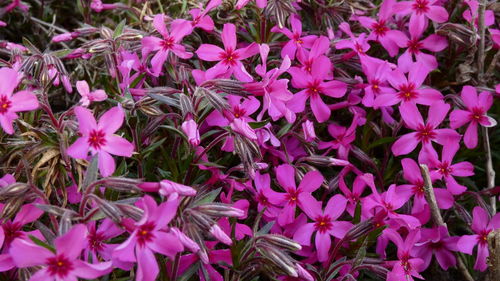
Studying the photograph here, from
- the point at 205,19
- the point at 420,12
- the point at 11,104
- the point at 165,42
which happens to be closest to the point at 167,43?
the point at 165,42

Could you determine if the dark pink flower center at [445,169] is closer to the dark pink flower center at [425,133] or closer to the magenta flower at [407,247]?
the dark pink flower center at [425,133]

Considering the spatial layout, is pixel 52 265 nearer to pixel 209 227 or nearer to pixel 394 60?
pixel 209 227

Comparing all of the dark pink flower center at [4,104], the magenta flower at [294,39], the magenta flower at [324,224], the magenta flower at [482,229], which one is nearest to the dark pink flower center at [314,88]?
the magenta flower at [294,39]

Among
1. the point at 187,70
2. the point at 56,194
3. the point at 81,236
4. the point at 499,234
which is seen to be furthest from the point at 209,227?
the point at 499,234

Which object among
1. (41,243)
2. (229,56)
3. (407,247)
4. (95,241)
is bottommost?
(407,247)

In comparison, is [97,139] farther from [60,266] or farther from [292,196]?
[292,196]
